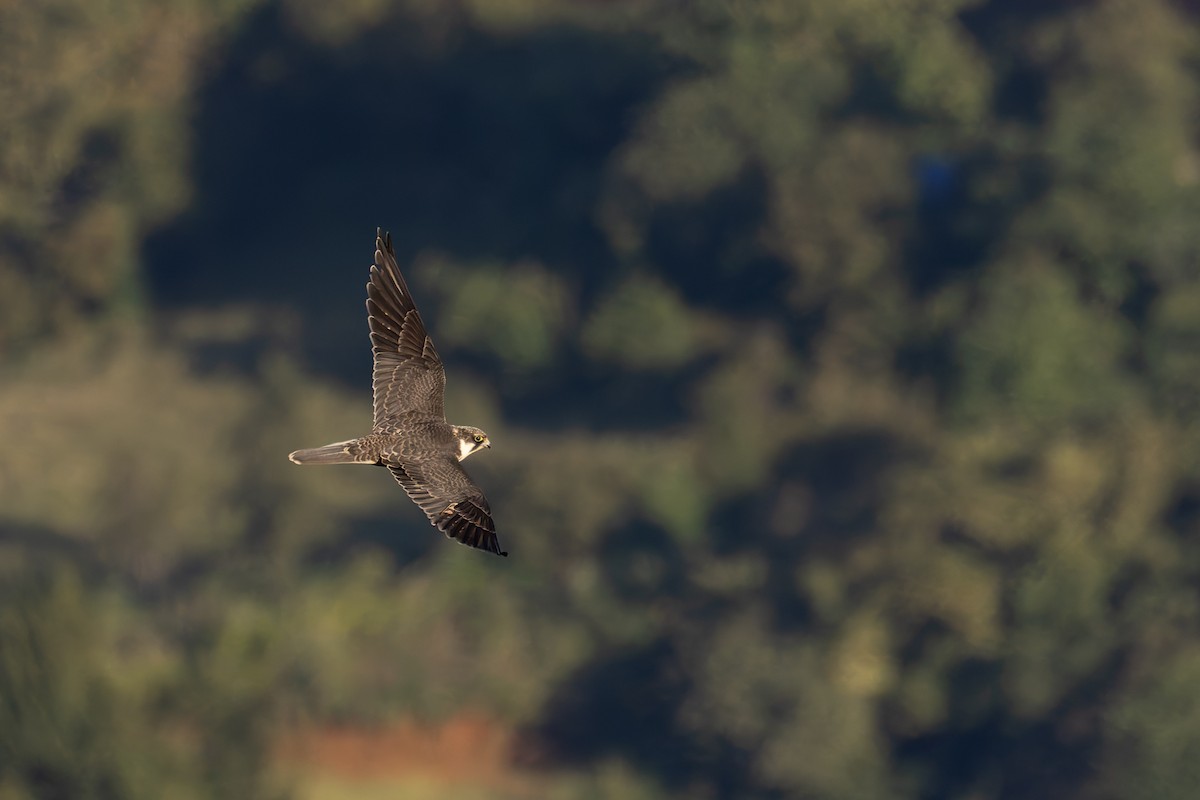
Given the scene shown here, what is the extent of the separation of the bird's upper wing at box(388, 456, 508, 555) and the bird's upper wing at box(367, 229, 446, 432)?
94 centimetres

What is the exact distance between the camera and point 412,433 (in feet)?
60.5

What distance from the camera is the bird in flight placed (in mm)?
17391

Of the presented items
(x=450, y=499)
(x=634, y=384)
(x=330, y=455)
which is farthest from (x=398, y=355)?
(x=634, y=384)

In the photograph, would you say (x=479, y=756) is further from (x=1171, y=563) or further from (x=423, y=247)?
(x=423, y=247)

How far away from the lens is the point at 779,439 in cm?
6525

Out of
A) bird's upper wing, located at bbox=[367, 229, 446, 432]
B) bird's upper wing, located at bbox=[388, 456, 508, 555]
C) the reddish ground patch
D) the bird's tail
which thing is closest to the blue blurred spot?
the reddish ground patch

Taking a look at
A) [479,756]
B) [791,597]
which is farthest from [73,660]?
[791,597]

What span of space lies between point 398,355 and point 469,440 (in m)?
1.04

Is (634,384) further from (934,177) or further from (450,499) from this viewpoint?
(450,499)

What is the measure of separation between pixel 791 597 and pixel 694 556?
3.91 m

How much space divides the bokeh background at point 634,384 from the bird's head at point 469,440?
19102 millimetres

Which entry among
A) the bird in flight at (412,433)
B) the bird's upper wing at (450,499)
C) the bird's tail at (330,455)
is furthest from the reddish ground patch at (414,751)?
the bird's tail at (330,455)

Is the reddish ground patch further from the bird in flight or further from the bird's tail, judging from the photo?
the bird's tail

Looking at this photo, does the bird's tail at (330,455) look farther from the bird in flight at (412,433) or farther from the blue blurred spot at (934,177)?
the blue blurred spot at (934,177)
